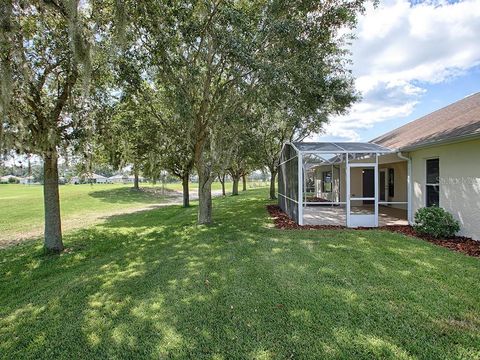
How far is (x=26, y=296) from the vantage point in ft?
15.8

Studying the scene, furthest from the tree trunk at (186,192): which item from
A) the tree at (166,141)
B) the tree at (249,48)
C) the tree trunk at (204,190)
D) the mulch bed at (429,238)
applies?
the tree at (249,48)

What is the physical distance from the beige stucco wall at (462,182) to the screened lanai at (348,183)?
155 cm

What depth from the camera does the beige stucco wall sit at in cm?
691

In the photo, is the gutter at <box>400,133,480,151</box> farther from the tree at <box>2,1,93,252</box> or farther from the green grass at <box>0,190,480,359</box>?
the tree at <box>2,1,93,252</box>

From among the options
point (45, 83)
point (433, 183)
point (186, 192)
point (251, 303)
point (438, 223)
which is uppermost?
point (45, 83)

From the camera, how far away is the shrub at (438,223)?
734cm

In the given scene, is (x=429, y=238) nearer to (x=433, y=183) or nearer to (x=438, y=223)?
(x=438, y=223)

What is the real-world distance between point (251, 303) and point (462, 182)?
6676 millimetres

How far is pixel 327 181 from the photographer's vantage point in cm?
1795

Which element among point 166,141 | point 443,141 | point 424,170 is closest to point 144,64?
point 166,141

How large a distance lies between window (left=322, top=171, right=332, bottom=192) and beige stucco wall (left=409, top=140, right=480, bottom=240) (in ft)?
29.3

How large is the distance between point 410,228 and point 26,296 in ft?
31.7

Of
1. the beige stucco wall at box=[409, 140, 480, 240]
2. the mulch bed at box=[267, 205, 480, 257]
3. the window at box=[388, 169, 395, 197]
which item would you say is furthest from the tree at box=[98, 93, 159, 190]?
the window at box=[388, 169, 395, 197]

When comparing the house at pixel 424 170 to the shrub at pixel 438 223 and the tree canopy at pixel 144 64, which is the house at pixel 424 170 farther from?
the tree canopy at pixel 144 64
